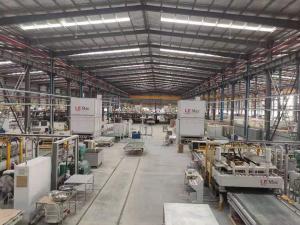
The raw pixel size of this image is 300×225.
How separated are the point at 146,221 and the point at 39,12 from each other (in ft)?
31.2

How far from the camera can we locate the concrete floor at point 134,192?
6684 mm

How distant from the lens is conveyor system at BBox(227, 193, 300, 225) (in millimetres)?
5398

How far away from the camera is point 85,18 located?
40.4 ft

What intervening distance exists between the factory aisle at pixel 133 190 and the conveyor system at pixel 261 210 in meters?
0.65

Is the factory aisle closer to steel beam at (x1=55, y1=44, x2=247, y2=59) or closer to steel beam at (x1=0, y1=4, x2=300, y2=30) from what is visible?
steel beam at (x1=0, y1=4, x2=300, y2=30)

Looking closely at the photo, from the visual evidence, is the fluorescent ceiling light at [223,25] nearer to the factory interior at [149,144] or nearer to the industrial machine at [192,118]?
the factory interior at [149,144]

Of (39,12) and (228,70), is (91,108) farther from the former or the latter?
(228,70)

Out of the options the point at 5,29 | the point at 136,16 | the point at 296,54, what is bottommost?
the point at 296,54

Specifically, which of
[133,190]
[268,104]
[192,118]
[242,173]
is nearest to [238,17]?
[268,104]

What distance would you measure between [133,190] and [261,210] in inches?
166

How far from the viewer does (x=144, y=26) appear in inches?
574

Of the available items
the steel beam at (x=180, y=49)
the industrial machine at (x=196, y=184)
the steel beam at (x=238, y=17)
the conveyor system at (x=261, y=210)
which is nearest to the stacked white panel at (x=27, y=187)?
the industrial machine at (x=196, y=184)

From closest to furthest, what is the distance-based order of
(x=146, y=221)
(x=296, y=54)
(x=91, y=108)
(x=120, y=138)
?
(x=146, y=221) < (x=296, y=54) < (x=91, y=108) < (x=120, y=138)

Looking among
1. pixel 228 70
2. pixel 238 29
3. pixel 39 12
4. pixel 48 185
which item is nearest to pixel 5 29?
pixel 39 12
